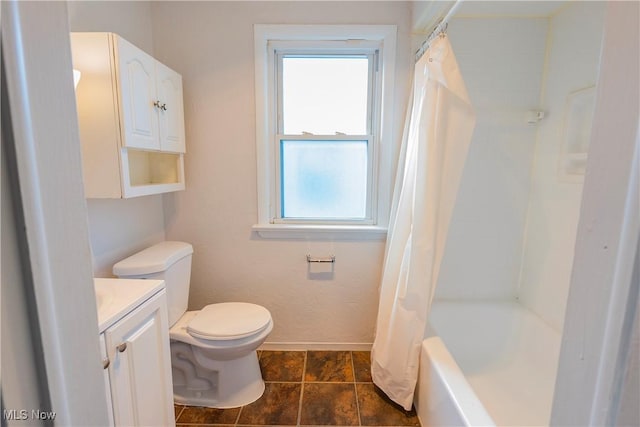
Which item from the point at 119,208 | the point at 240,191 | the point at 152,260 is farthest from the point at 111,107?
the point at 240,191

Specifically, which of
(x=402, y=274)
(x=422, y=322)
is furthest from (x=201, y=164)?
(x=422, y=322)

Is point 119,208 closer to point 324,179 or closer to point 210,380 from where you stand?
point 210,380

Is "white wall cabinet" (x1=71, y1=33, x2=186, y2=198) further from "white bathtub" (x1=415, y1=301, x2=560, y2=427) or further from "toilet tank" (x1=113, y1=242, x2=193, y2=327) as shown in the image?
"white bathtub" (x1=415, y1=301, x2=560, y2=427)

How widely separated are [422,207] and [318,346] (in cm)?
128

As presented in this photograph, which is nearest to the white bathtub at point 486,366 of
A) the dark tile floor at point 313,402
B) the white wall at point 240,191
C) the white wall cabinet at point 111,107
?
the dark tile floor at point 313,402

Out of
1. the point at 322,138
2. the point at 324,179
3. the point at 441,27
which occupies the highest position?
the point at 441,27

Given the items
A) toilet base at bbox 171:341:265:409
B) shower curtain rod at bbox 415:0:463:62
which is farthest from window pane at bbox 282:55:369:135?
toilet base at bbox 171:341:265:409

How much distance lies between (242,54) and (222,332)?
5.28ft

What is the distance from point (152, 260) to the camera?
1.53 metres

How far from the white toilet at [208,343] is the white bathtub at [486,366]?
34.5 inches

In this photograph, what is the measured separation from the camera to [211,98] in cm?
191

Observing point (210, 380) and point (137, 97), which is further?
point (210, 380)

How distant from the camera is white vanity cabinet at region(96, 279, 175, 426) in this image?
3.19 ft

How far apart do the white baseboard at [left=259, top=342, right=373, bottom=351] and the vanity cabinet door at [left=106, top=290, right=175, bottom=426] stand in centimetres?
87
